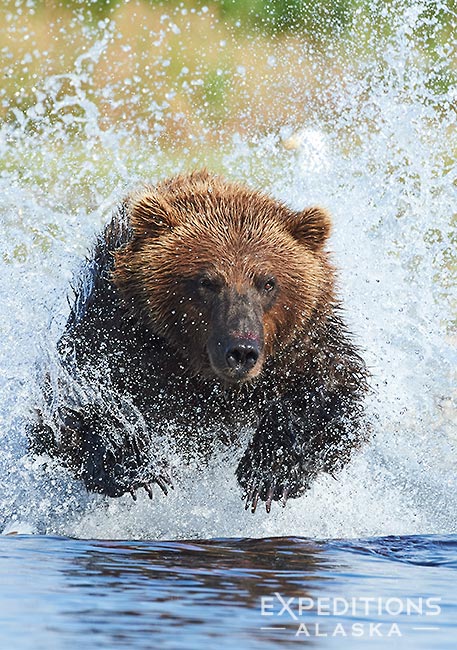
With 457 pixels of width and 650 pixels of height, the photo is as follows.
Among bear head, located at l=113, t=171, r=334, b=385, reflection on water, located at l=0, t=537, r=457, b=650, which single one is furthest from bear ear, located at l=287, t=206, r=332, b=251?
reflection on water, located at l=0, t=537, r=457, b=650

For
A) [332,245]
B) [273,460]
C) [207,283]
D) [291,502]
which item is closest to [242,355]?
[207,283]

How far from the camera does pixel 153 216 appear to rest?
6594 millimetres

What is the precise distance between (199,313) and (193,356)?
0.84 feet

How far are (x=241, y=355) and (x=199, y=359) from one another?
1.88 feet

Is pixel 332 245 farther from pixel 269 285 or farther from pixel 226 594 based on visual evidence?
pixel 226 594

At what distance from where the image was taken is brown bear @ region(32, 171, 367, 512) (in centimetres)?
644

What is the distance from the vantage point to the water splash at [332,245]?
263 inches

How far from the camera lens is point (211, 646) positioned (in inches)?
154

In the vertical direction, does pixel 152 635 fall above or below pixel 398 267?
below

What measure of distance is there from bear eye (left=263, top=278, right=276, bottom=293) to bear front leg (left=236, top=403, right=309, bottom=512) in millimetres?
656

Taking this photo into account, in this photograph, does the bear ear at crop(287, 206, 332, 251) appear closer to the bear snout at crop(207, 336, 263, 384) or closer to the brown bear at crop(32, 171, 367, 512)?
the brown bear at crop(32, 171, 367, 512)

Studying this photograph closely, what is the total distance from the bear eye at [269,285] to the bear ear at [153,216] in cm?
61

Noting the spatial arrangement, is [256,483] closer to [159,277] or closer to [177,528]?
[177,528]

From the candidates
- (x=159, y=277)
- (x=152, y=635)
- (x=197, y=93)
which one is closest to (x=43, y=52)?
(x=197, y=93)
